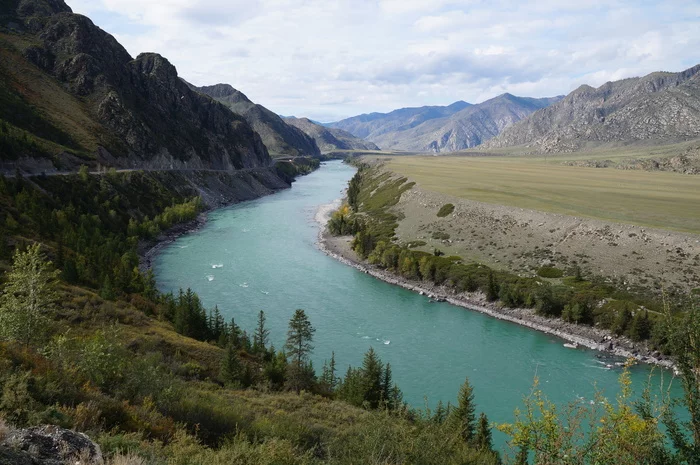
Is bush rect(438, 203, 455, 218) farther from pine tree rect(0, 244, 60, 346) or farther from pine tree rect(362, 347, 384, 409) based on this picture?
pine tree rect(0, 244, 60, 346)

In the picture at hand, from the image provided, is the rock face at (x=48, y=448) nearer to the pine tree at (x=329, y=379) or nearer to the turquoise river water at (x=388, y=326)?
the turquoise river water at (x=388, y=326)

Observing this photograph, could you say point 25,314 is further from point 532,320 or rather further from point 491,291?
point 491,291

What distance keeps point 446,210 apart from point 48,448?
8215 cm

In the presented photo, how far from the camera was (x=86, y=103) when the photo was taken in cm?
11681

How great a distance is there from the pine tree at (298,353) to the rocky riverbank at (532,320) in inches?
906

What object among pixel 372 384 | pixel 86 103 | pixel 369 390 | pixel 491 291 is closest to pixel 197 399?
pixel 369 390

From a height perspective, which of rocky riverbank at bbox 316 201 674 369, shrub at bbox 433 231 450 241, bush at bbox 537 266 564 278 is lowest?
rocky riverbank at bbox 316 201 674 369

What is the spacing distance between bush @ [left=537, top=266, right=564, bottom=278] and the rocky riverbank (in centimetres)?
860

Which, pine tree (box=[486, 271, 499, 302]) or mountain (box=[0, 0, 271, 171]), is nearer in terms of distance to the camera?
pine tree (box=[486, 271, 499, 302])

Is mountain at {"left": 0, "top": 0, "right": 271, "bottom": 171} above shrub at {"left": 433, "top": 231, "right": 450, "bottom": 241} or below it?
above

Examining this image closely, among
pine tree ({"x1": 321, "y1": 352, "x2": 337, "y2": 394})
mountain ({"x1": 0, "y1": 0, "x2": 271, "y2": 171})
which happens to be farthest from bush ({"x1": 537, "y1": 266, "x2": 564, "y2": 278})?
mountain ({"x1": 0, "y1": 0, "x2": 271, "y2": 171})

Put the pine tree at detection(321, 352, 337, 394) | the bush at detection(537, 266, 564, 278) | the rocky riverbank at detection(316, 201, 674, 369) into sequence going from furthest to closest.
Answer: the bush at detection(537, 266, 564, 278) < the rocky riverbank at detection(316, 201, 674, 369) < the pine tree at detection(321, 352, 337, 394)

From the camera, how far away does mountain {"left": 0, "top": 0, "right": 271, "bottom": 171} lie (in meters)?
87.8

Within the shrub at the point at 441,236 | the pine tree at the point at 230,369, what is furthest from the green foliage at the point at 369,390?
the shrub at the point at 441,236
